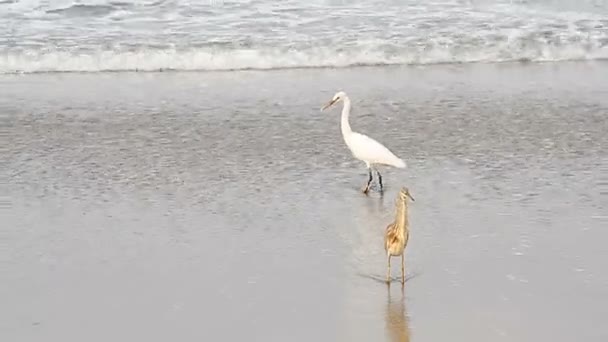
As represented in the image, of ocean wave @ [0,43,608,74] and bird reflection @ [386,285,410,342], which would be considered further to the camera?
ocean wave @ [0,43,608,74]

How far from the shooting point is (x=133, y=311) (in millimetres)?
4781

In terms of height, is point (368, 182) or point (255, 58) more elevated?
point (255, 58)

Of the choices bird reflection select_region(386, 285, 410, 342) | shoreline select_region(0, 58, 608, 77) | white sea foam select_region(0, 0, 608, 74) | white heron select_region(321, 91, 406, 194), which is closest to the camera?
bird reflection select_region(386, 285, 410, 342)

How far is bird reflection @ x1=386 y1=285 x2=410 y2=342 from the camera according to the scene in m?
4.50

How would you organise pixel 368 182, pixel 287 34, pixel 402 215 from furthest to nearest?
pixel 287 34 → pixel 368 182 → pixel 402 215

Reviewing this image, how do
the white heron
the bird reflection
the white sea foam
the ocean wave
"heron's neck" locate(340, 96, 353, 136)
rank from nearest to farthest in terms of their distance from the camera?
the bird reflection, the white heron, "heron's neck" locate(340, 96, 353, 136), the ocean wave, the white sea foam

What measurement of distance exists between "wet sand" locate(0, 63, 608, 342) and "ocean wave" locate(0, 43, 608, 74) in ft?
2.69

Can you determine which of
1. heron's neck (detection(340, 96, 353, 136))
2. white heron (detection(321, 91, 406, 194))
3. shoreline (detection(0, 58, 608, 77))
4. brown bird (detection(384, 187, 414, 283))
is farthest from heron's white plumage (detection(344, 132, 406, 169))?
shoreline (detection(0, 58, 608, 77))

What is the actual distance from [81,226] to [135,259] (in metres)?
0.75

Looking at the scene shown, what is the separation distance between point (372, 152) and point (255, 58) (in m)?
4.97

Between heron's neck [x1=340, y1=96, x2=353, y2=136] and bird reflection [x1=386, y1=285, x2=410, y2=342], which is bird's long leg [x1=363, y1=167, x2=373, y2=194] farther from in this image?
bird reflection [x1=386, y1=285, x2=410, y2=342]

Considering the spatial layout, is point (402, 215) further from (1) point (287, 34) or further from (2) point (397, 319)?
(1) point (287, 34)

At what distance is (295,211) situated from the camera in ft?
21.3

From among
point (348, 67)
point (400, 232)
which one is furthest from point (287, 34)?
point (400, 232)
